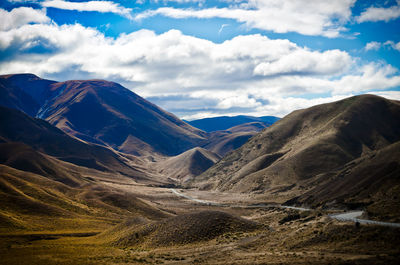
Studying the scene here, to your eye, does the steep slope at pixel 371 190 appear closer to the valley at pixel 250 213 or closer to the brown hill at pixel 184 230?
the valley at pixel 250 213

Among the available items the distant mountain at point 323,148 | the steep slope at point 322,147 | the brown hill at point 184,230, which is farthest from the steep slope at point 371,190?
the steep slope at point 322,147

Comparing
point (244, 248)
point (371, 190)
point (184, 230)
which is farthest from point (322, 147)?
point (244, 248)

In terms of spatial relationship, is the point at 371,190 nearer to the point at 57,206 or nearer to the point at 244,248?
the point at 244,248

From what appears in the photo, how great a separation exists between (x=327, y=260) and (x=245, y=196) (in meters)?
111

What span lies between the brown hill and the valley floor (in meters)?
1.57

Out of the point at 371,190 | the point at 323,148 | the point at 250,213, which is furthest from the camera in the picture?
the point at 323,148

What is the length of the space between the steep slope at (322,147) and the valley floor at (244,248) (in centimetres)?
7447

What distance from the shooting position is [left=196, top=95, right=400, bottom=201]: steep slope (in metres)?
144

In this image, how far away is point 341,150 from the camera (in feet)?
499

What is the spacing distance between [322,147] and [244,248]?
116 m

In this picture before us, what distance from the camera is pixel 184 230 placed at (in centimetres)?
6334

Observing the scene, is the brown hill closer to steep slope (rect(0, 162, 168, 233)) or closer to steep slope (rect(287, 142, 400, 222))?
steep slope (rect(0, 162, 168, 233))

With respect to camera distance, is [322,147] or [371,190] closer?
[371,190]

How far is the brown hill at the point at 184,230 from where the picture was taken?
6162cm
